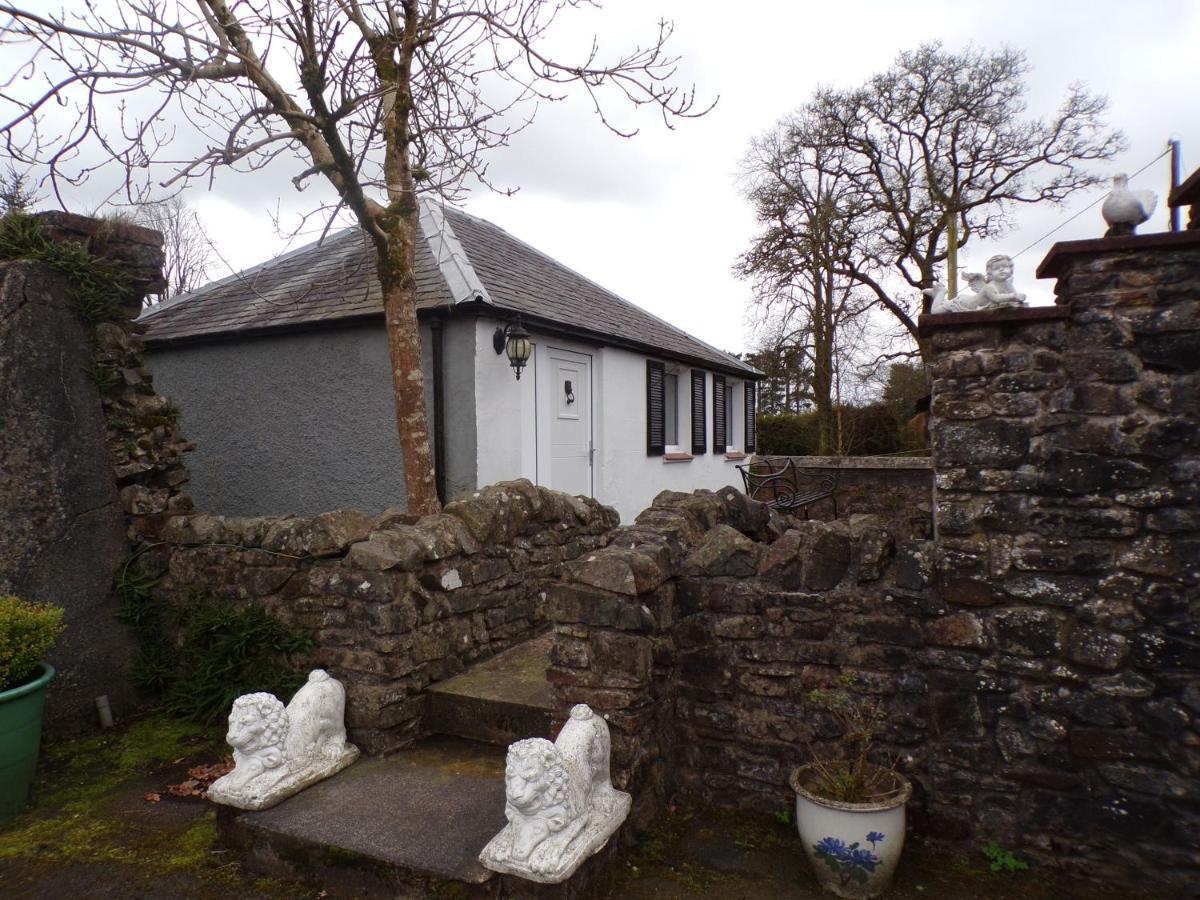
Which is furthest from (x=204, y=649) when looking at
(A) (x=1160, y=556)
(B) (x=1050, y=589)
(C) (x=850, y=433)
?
(C) (x=850, y=433)

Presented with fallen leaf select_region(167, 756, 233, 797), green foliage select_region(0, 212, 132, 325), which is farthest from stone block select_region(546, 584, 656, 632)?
green foliage select_region(0, 212, 132, 325)

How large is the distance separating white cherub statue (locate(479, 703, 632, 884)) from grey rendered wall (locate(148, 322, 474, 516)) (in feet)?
15.7

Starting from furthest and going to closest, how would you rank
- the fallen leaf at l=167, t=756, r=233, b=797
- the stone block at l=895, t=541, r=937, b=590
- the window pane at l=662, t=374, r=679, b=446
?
the window pane at l=662, t=374, r=679, b=446 < the fallen leaf at l=167, t=756, r=233, b=797 < the stone block at l=895, t=541, r=937, b=590

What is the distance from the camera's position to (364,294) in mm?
8086

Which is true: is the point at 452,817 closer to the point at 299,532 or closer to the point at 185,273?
the point at 299,532

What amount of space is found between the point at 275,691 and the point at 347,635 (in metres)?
1.40

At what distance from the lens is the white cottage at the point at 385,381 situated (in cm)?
741

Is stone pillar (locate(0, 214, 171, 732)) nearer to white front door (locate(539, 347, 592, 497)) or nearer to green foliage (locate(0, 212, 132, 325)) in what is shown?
green foliage (locate(0, 212, 132, 325))

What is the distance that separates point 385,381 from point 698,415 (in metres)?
6.48

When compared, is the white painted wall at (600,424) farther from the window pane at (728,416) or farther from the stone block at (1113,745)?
the stone block at (1113,745)

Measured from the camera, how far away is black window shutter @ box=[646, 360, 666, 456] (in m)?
10.8

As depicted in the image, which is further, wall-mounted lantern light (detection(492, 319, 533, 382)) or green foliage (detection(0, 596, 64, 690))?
wall-mounted lantern light (detection(492, 319, 533, 382))

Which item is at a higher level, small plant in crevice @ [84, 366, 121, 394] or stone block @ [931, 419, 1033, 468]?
small plant in crevice @ [84, 366, 121, 394]

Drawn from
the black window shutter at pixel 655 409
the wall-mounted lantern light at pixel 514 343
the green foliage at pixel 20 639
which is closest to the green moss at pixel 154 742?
the green foliage at pixel 20 639
